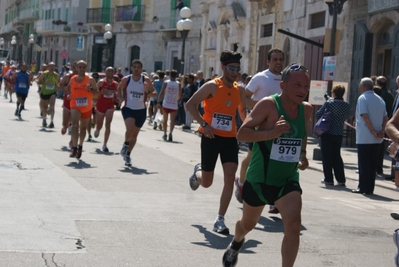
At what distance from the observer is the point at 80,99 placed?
15.5m

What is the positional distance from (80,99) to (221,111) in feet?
21.6

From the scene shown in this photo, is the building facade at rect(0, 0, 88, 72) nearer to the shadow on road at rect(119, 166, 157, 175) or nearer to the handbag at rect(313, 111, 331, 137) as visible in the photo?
the shadow on road at rect(119, 166, 157, 175)

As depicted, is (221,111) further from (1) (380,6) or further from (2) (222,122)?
(1) (380,6)

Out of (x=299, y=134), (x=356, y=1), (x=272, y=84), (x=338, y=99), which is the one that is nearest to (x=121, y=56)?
(x=356, y=1)

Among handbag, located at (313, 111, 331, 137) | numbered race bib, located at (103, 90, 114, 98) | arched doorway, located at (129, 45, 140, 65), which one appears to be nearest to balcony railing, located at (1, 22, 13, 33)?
arched doorway, located at (129, 45, 140, 65)

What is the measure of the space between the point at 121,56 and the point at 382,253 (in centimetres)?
5066

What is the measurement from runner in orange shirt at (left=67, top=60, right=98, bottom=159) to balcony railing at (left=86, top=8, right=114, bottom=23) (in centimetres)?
4406

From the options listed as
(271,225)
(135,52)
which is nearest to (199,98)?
(271,225)

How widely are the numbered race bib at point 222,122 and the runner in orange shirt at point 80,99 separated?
6104mm

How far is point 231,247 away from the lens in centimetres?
695

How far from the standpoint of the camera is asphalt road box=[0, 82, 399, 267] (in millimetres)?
7445

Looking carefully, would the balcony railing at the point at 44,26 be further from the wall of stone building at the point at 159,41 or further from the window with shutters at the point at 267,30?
the window with shutters at the point at 267,30

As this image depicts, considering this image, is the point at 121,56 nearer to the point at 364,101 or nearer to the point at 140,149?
the point at 140,149

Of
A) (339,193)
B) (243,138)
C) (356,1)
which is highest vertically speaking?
(356,1)
